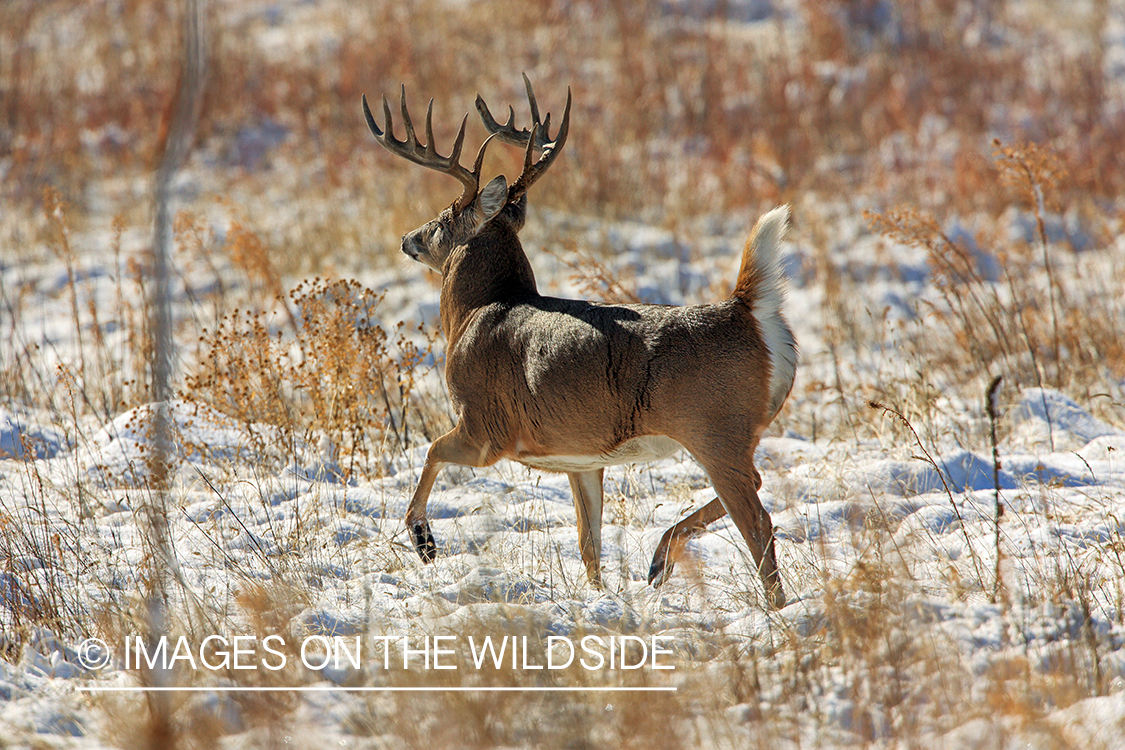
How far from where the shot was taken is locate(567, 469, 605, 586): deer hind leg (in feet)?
14.4

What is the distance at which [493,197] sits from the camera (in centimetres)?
477

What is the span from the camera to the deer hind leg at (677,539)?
4059 millimetres

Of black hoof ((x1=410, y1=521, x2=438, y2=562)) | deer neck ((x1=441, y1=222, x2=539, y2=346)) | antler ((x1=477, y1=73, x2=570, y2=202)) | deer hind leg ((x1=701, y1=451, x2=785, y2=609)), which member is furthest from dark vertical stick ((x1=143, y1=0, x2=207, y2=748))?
antler ((x1=477, y1=73, x2=570, y2=202))

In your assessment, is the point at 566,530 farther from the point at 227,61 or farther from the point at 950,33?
the point at 950,33

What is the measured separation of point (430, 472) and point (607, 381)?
3.66 feet

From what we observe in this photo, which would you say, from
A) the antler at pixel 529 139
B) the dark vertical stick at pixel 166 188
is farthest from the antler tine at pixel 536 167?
the dark vertical stick at pixel 166 188

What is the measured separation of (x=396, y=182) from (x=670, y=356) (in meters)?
9.02

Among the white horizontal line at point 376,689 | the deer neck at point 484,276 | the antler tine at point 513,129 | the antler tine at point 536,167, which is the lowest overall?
the white horizontal line at point 376,689

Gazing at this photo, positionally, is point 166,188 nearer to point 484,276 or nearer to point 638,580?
point 484,276

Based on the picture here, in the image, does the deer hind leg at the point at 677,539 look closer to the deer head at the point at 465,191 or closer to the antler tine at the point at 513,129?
the deer head at the point at 465,191

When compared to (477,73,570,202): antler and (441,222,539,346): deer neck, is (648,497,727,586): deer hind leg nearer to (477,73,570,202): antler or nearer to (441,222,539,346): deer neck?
(441,222,539,346): deer neck

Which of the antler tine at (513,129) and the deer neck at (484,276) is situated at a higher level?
the antler tine at (513,129)

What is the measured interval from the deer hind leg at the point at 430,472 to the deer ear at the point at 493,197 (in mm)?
1153

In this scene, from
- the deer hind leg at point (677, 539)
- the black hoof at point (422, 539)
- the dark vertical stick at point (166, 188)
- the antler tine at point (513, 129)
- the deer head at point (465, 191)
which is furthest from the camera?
the antler tine at point (513, 129)
